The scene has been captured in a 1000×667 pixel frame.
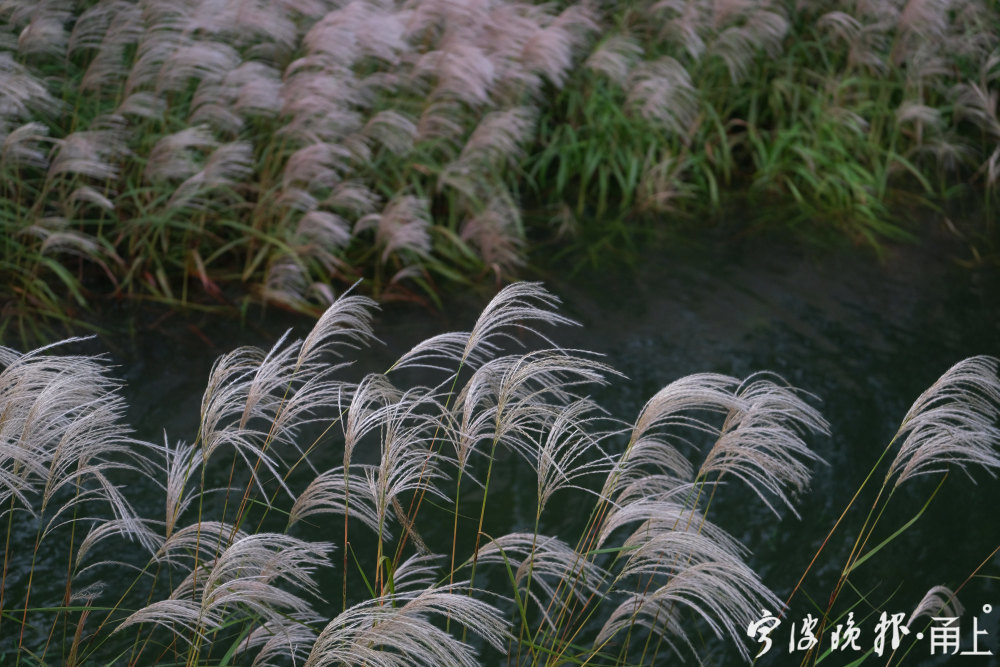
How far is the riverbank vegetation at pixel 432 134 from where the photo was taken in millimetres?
4434

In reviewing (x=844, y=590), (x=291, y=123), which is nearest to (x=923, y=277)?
(x=844, y=590)

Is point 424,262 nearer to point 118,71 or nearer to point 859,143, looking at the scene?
point 118,71

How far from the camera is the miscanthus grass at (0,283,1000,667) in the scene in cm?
191

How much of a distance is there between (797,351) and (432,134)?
2.00m

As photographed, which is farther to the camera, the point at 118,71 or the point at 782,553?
the point at 118,71

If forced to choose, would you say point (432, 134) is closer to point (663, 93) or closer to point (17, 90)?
point (663, 93)

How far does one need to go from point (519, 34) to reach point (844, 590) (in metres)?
3.12

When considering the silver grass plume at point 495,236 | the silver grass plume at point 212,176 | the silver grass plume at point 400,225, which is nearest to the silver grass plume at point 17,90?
the silver grass plume at point 212,176

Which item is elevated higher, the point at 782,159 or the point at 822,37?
the point at 822,37

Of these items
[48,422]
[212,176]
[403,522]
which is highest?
[48,422]

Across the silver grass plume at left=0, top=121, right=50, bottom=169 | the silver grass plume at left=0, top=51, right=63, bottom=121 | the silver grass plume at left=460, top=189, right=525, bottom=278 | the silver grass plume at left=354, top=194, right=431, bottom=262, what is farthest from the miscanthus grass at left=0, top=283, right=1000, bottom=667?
the silver grass plume at left=0, top=51, right=63, bottom=121

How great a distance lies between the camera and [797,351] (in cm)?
432

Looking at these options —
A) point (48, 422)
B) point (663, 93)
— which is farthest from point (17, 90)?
point (663, 93)

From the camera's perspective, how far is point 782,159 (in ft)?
20.0
